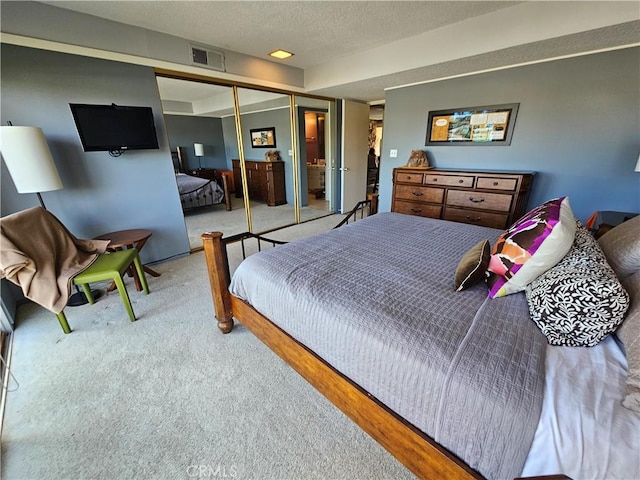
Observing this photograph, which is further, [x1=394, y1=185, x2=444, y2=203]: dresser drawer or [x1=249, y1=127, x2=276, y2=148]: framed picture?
[x1=249, y1=127, x2=276, y2=148]: framed picture

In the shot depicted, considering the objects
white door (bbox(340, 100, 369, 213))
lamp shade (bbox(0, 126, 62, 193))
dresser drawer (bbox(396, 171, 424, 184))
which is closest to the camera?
lamp shade (bbox(0, 126, 62, 193))

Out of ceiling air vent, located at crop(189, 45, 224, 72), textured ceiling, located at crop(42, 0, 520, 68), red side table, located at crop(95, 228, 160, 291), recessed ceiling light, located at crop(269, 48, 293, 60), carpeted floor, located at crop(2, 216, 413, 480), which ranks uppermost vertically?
recessed ceiling light, located at crop(269, 48, 293, 60)

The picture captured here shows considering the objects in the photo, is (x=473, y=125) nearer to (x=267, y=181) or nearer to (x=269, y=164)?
(x=269, y=164)

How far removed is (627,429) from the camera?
0.67 m

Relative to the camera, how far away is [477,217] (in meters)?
3.10

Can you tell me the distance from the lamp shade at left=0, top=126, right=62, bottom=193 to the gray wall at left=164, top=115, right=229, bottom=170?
160 centimetres

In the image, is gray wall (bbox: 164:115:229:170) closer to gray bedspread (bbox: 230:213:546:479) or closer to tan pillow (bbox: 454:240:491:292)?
gray bedspread (bbox: 230:213:546:479)

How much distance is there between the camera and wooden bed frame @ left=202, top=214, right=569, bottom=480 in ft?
3.03

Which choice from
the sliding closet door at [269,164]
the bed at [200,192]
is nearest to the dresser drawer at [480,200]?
the sliding closet door at [269,164]

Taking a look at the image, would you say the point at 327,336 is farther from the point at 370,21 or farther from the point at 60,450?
the point at 370,21

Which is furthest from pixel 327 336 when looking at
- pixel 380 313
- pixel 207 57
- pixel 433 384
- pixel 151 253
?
pixel 207 57

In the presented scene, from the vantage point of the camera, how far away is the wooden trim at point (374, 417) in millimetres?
916

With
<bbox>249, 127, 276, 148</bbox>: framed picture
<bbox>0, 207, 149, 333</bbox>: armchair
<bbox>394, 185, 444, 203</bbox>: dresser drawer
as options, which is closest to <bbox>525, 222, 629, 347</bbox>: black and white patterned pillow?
<bbox>394, 185, 444, 203</bbox>: dresser drawer

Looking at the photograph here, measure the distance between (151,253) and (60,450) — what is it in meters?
2.23
